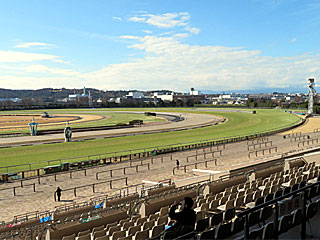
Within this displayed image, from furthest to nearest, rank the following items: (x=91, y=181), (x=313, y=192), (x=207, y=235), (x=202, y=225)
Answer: (x=91, y=181) < (x=313, y=192) < (x=202, y=225) < (x=207, y=235)

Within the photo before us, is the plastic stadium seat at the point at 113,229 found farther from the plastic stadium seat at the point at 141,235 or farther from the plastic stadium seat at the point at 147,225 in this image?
the plastic stadium seat at the point at 141,235

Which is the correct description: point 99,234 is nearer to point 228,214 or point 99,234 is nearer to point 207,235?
point 207,235

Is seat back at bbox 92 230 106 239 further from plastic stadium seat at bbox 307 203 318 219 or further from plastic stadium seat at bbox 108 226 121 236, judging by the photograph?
plastic stadium seat at bbox 307 203 318 219

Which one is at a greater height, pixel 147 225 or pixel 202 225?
pixel 202 225

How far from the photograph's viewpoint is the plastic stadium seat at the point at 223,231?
550cm

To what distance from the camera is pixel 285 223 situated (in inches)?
235

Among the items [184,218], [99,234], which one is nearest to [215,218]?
[184,218]

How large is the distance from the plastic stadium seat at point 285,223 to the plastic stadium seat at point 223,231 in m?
1.02

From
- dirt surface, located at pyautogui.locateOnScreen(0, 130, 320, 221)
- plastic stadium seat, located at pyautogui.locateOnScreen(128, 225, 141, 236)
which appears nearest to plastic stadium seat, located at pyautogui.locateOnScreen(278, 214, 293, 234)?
plastic stadium seat, located at pyautogui.locateOnScreen(128, 225, 141, 236)

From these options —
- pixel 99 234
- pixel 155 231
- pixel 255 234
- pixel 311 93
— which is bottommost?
pixel 99 234

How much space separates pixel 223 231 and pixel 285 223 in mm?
1400

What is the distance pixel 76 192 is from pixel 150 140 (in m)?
24.6

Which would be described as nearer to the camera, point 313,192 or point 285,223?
point 285,223

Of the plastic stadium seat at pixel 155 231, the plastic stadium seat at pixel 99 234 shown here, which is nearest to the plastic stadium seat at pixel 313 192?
the plastic stadium seat at pixel 155 231
